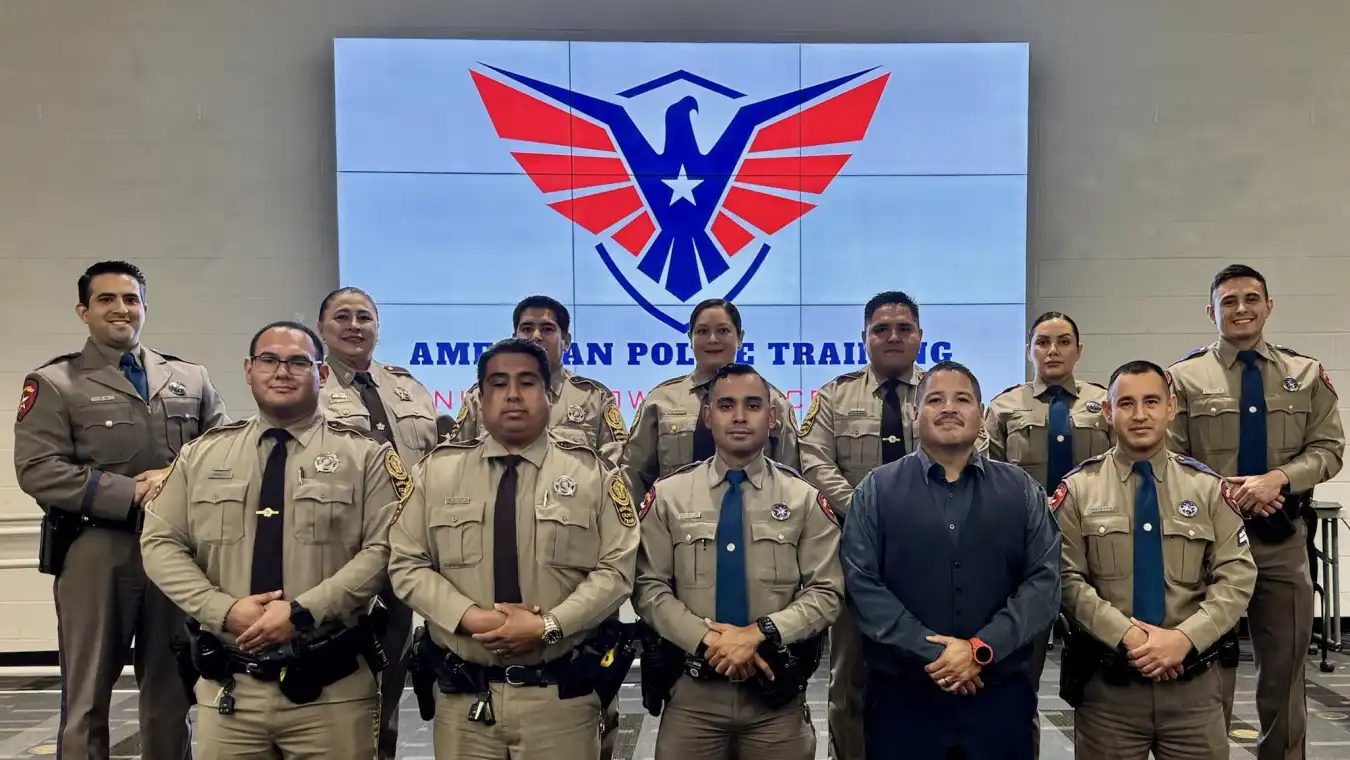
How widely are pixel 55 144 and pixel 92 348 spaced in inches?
A: 113

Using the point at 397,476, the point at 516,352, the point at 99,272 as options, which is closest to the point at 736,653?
the point at 516,352

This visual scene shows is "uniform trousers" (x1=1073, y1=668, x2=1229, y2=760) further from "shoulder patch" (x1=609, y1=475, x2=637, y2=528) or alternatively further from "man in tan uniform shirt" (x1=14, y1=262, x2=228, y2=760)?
"man in tan uniform shirt" (x1=14, y1=262, x2=228, y2=760)

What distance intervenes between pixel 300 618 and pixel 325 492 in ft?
1.18

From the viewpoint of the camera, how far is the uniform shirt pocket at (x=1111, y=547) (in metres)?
2.56

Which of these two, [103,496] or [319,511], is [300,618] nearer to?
[319,511]

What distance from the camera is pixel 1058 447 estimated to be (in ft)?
11.8

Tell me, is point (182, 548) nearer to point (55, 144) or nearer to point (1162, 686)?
point (1162, 686)

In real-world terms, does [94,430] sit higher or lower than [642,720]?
higher

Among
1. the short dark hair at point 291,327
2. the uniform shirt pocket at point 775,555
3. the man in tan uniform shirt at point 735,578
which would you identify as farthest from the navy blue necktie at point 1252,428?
the short dark hair at point 291,327

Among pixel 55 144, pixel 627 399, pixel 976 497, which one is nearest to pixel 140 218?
pixel 55 144

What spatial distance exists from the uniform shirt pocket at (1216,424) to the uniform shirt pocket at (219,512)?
3.40 metres

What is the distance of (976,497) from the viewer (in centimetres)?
245

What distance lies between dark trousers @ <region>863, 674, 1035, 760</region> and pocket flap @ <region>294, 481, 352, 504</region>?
1664mm

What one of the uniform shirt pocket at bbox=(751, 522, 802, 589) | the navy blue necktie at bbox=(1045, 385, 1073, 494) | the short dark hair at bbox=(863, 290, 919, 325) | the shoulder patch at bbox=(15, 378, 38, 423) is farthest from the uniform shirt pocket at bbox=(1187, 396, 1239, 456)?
the shoulder patch at bbox=(15, 378, 38, 423)
